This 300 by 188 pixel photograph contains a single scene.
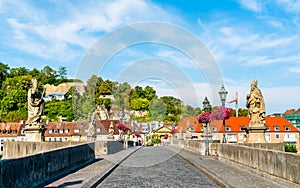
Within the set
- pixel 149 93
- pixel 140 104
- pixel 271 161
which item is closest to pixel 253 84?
pixel 271 161

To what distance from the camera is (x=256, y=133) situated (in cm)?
1680

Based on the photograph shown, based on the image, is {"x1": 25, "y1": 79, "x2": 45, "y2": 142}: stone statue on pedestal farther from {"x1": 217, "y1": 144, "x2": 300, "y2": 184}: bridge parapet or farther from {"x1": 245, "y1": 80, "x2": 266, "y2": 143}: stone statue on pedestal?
{"x1": 245, "y1": 80, "x2": 266, "y2": 143}: stone statue on pedestal

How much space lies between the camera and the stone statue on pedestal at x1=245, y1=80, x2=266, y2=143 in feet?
54.8

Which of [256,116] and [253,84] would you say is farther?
[253,84]

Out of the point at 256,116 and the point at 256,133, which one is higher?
the point at 256,116

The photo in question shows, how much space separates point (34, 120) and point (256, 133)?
11153 mm

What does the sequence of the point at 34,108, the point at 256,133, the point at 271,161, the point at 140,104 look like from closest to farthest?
the point at 271,161, the point at 256,133, the point at 34,108, the point at 140,104

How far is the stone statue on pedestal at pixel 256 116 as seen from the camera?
54.8 ft

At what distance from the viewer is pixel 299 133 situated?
287 ft

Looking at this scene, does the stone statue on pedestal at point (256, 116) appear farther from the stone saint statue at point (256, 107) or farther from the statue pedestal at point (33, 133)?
the statue pedestal at point (33, 133)

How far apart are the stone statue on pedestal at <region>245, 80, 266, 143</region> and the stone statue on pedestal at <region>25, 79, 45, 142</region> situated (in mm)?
10594

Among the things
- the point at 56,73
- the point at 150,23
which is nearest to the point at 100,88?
the point at 56,73

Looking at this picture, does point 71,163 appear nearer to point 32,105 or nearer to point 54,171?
point 54,171

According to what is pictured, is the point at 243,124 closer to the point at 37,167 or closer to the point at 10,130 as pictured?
the point at 10,130
